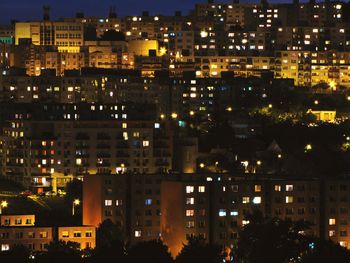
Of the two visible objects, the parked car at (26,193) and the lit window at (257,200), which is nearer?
the lit window at (257,200)

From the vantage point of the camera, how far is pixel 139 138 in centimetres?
4225

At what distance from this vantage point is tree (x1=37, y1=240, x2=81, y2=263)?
2773 cm

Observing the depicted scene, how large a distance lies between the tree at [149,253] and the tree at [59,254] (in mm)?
880

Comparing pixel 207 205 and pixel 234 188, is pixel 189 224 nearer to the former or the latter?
pixel 207 205

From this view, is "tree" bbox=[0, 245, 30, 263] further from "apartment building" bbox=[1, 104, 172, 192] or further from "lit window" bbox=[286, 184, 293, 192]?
"apartment building" bbox=[1, 104, 172, 192]

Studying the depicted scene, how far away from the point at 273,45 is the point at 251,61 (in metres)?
2.94

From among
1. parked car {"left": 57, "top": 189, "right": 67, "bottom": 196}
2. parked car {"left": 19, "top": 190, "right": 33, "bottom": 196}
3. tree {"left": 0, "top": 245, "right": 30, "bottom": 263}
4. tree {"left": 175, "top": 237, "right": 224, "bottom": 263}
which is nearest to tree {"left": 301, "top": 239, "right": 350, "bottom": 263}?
tree {"left": 175, "top": 237, "right": 224, "bottom": 263}

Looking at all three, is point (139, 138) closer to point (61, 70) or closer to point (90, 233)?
point (90, 233)

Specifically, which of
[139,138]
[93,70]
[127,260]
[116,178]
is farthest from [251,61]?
[127,260]

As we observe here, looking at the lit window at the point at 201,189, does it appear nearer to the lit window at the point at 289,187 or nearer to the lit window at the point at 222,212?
the lit window at the point at 222,212

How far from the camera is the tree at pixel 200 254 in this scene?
92.0ft

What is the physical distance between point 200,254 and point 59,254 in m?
2.27

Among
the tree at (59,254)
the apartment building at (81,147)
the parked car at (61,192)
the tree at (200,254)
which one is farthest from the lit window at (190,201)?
the apartment building at (81,147)

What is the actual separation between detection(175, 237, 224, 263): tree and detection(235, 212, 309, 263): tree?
47 cm
